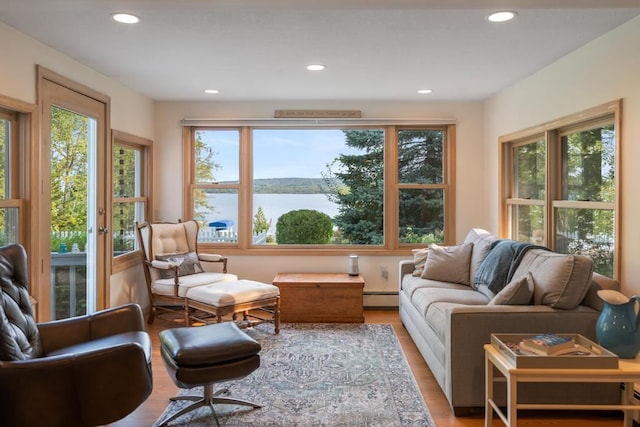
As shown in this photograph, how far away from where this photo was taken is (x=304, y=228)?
18.7 ft

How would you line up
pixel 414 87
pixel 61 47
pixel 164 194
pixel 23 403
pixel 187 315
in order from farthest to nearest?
pixel 164 194 < pixel 414 87 < pixel 187 315 < pixel 61 47 < pixel 23 403

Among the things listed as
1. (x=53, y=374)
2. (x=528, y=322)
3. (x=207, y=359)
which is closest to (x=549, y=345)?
(x=528, y=322)

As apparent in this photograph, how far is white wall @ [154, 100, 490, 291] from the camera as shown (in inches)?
219

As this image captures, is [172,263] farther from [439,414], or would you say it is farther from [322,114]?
[439,414]

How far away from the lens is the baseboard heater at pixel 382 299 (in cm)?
560

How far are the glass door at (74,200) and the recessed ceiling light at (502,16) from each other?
3.01 metres

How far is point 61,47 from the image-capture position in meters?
3.56

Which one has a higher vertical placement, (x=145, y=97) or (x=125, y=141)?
(x=145, y=97)

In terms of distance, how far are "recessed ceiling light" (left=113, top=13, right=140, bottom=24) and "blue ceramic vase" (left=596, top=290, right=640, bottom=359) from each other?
2980 mm

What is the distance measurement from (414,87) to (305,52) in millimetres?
1555

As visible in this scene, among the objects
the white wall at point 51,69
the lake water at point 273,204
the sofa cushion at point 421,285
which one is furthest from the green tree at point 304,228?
the white wall at point 51,69

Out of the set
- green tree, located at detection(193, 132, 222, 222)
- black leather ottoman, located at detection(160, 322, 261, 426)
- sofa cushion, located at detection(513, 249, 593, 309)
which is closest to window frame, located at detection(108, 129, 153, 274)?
green tree, located at detection(193, 132, 222, 222)

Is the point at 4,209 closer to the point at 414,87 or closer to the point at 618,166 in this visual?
the point at 414,87

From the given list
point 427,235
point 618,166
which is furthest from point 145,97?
point 618,166
